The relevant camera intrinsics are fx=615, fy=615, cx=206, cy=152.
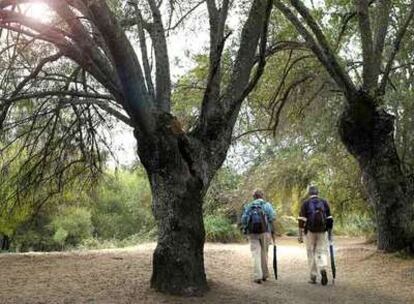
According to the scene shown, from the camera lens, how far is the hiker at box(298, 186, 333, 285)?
37.3ft

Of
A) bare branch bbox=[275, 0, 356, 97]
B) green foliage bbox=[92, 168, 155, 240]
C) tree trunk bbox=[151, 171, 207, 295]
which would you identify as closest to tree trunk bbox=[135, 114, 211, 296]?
tree trunk bbox=[151, 171, 207, 295]

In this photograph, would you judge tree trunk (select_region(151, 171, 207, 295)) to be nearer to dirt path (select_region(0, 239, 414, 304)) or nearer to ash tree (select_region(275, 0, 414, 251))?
dirt path (select_region(0, 239, 414, 304))

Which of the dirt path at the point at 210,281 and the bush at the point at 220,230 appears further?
the bush at the point at 220,230

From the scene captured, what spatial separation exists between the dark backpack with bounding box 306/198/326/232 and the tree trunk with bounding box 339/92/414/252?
12.3 feet

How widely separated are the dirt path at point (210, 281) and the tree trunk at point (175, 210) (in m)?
0.30

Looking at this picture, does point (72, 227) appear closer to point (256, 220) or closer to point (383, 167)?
point (383, 167)

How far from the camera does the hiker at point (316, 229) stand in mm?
11383

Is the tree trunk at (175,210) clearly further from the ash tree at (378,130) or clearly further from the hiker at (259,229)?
the ash tree at (378,130)

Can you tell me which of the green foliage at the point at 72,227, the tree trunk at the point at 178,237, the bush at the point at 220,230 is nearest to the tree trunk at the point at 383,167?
the tree trunk at the point at 178,237

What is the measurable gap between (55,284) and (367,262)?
741 cm

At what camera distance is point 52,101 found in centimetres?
1366

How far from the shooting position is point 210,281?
10.5 metres

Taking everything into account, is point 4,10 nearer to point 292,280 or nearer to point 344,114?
point 292,280

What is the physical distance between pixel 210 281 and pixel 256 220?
61.2 inches
